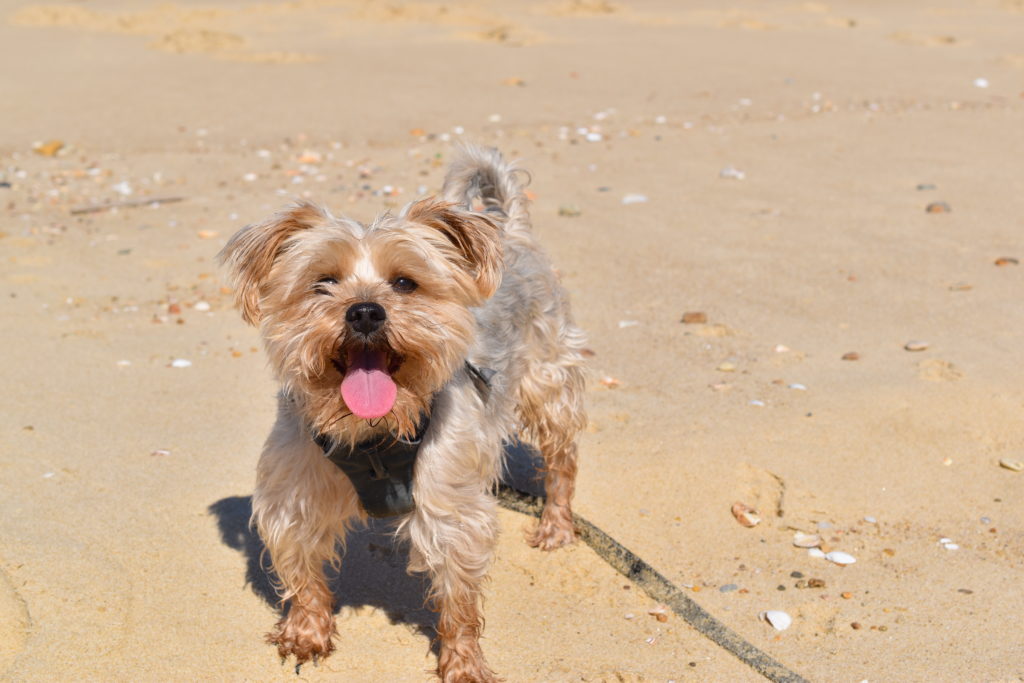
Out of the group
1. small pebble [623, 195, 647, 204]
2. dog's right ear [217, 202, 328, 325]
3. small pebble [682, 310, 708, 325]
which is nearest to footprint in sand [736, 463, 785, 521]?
small pebble [682, 310, 708, 325]

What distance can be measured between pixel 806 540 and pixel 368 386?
253 centimetres

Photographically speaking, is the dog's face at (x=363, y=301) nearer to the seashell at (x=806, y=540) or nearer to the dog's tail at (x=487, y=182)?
the dog's tail at (x=487, y=182)

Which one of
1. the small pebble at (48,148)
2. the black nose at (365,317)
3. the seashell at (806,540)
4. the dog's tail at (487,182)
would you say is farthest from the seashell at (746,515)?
the small pebble at (48,148)

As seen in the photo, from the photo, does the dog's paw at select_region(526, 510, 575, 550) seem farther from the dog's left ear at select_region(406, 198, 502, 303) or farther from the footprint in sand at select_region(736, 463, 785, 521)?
the dog's left ear at select_region(406, 198, 502, 303)

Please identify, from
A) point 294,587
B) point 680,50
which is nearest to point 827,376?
point 294,587

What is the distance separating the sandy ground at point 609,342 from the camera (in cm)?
449

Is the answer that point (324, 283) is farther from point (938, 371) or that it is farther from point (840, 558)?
point (938, 371)

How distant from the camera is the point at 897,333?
7.44 metres

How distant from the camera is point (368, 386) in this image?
145 inches

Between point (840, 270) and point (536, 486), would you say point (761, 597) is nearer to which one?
point (536, 486)

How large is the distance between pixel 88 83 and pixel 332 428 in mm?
12425

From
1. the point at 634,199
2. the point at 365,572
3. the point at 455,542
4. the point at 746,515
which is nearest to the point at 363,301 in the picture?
the point at 455,542

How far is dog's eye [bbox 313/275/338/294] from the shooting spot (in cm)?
372

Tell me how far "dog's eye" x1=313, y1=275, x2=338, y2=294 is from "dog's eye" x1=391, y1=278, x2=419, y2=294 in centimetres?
21
